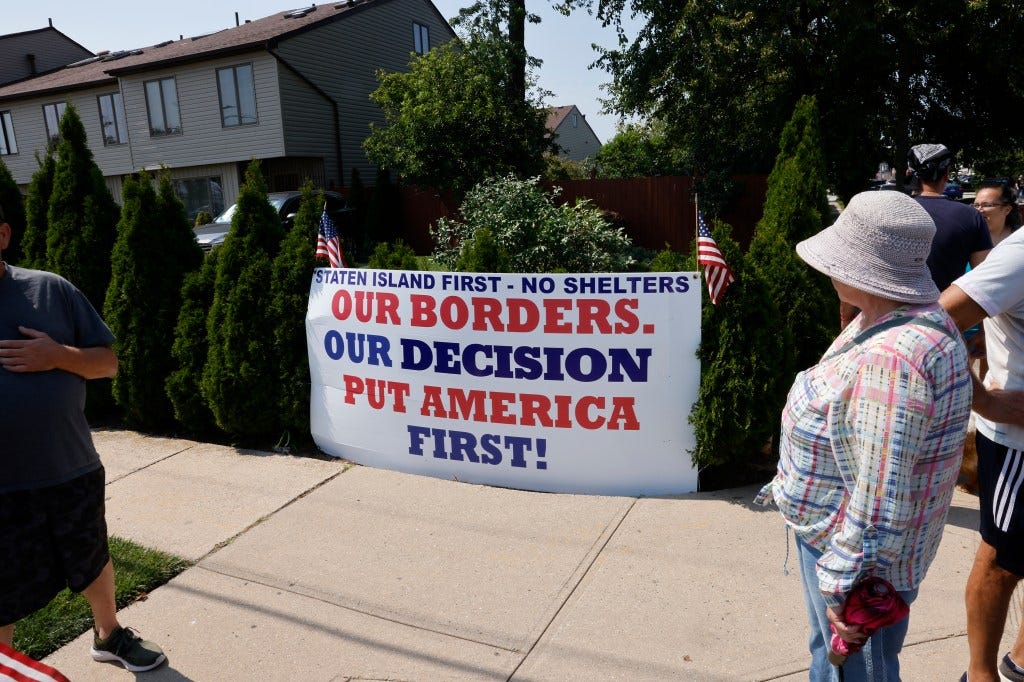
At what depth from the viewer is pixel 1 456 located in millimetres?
2473

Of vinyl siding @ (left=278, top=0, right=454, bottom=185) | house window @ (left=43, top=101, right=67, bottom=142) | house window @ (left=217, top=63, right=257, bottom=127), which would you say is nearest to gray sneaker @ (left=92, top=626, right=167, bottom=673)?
vinyl siding @ (left=278, top=0, right=454, bottom=185)

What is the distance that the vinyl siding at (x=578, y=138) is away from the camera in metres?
45.5

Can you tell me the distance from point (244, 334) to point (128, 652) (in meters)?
2.75

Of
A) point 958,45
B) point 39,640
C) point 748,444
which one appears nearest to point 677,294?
point 748,444

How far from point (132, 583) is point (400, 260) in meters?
2.68

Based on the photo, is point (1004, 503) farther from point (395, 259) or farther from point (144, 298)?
point (144, 298)

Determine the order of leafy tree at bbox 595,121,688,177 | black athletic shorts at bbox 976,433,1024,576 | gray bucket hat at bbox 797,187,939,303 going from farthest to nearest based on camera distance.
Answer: leafy tree at bbox 595,121,688,177
black athletic shorts at bbox 976,433,1024,576
gray bucket hat at bbox 797,187,939,303

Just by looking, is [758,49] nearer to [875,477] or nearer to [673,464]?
[673,464]

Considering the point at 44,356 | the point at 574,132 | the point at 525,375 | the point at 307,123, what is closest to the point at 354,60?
the point at 307,123

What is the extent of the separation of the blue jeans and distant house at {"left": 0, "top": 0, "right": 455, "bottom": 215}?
69.1 feet

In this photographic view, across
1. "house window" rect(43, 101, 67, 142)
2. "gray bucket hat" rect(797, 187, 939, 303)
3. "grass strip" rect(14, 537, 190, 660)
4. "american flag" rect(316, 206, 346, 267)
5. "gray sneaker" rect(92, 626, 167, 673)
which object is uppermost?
"house window" rect(43, 101, 67, 142)

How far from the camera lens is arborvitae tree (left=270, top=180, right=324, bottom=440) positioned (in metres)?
5.23

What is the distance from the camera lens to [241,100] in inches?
839

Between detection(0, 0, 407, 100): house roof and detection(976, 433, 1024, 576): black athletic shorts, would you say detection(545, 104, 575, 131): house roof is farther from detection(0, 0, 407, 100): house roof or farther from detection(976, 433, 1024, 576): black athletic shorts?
detection(976, 433, 1024, 576): black athletic shorts
